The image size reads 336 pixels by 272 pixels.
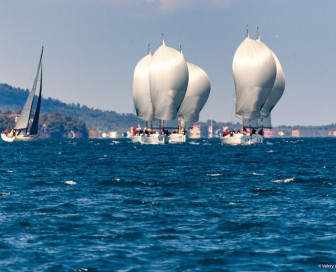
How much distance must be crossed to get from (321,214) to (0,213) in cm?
1149

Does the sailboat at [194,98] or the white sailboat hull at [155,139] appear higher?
the sailboat at [194,98]

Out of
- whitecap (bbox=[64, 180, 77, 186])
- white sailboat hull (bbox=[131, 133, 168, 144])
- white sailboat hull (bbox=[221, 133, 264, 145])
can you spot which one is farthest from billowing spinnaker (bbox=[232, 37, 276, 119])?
whitecap (bbox=[64, 180, 77, 186])

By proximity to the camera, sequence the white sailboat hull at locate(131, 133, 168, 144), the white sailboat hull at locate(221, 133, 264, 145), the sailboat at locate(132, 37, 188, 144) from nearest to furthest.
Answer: the white sailboat hull at locate(221, 133, 264, 145) → the white sailboat hull at locate(131, 133, 168, 144) → the sailboat at locate(132, 37, 188, 144)

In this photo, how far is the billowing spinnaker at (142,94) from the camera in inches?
5209

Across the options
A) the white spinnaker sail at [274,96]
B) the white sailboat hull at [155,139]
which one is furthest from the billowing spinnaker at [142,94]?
the white spinnaker sail at [274,96]

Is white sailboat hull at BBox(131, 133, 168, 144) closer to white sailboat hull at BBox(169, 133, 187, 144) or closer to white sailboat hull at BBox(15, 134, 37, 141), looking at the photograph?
white sailboat hull at BBox(169, 133, 187, 144)

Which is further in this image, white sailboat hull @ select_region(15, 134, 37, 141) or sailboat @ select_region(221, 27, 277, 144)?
white sailboat hull @ select_region(15, 134, 37, 141)

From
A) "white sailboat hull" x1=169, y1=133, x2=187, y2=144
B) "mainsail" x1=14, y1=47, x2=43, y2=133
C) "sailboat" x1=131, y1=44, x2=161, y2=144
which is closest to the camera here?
"white sailboat hull" x1=169, y1=133, x2=187, y2=144

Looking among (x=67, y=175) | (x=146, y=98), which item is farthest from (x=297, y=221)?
(x=146, y=98)

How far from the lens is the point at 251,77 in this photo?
11288 centimetres

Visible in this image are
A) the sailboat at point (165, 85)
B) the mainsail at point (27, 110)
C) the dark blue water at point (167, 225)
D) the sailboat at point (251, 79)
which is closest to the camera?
the dark blue water at point (167, 225)

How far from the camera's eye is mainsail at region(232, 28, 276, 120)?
371 feet

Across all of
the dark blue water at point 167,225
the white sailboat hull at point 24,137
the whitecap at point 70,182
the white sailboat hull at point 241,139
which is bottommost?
the dark blue water at point 167,225

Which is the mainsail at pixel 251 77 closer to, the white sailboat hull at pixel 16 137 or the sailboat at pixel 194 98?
the sailboat at pixel 194 98
